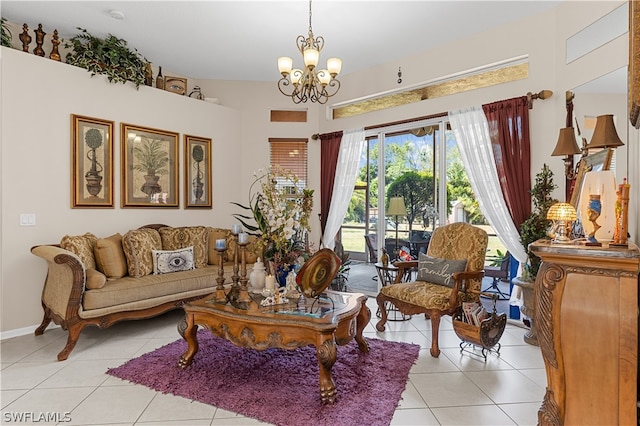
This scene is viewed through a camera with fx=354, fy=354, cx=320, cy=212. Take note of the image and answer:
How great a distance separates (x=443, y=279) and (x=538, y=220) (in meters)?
1.05

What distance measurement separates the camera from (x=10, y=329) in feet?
11.8

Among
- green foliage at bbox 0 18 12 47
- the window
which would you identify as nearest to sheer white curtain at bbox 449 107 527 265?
the window

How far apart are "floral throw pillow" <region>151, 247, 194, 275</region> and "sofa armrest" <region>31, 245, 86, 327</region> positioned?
93 cm

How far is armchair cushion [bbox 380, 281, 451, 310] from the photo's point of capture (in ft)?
10.3

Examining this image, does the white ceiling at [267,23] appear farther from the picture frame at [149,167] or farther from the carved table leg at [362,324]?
the carved table leg at [362,324]

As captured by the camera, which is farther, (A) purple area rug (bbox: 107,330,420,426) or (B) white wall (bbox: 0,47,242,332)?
(B) white wall (bbox: 0,47,242,332)

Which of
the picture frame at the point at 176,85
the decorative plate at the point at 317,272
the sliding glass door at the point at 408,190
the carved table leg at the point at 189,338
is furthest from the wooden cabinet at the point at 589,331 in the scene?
the picture frame at the point at 176,85

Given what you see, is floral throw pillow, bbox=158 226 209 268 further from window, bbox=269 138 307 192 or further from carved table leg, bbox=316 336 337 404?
carved table leg, bbox=316 336 337 404

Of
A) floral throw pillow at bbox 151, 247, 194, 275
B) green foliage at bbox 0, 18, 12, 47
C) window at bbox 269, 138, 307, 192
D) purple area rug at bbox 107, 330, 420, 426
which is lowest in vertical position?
purple area rug at bbox 107, 330, 420, 426

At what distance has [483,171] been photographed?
13.3ft

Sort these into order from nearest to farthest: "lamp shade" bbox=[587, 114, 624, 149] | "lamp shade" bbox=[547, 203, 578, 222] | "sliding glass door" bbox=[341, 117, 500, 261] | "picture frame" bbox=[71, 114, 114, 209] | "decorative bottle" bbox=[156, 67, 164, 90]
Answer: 1. "lamp shade" bbox=[547, 203, 578, 222]
2. "lamp shade" bbox=[587, 114, 624, 149]
3. "picture frame" bbox=[71, 114, 114, 209]
4. "sliding glass door" bbox=[341, 117, 500, 261]
5. "decorative bottle" bbox=[156, 67, 164, 90]

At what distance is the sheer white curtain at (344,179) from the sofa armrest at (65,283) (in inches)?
130

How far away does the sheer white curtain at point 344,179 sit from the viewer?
17.5ft

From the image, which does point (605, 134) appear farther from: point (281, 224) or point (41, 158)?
point (41, 158)
